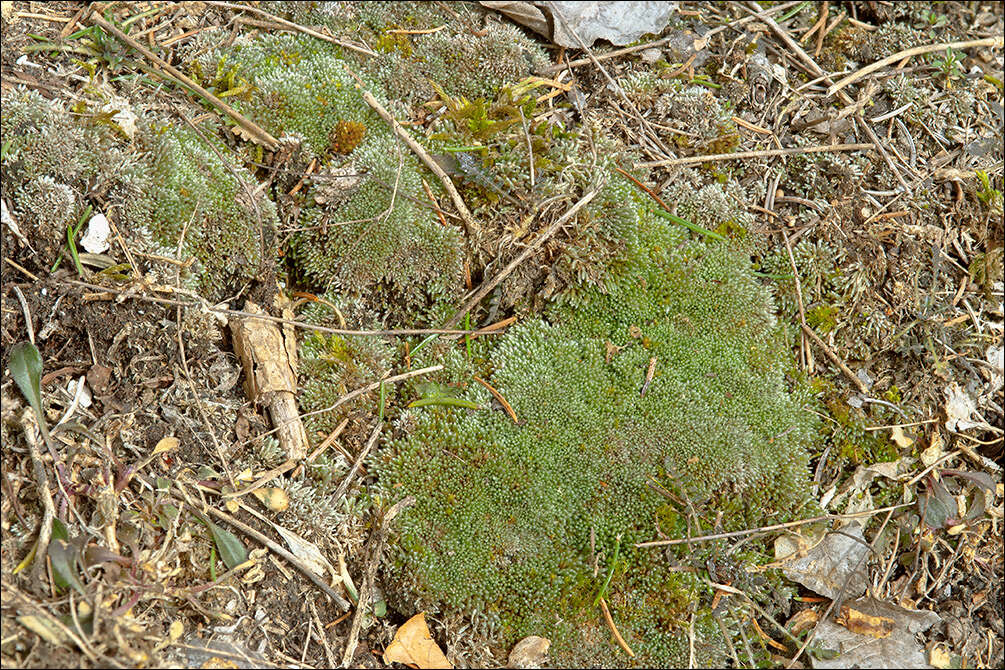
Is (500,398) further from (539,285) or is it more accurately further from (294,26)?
(294,26)

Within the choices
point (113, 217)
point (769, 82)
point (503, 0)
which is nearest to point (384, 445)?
point (113, 217)

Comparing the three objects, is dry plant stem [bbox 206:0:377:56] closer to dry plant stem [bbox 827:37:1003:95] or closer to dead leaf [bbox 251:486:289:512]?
dead leaf [bbox 251:486:289:512]

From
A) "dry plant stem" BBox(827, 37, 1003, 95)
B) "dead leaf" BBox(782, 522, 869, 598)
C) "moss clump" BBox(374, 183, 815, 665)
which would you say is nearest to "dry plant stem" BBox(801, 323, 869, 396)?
"moss clump" BBox(374, 183, 815, 665)

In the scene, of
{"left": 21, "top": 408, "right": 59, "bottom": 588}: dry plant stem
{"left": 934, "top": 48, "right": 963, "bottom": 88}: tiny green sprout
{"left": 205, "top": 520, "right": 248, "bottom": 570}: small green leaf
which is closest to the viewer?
{"left": 21, "top": 408, "right": 59, "bottom": 588}: dry plant stem

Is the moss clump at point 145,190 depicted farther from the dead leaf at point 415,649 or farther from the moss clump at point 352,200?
the dead leaf at point 415,649

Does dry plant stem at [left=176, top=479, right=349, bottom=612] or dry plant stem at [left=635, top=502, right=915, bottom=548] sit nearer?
dry plant stem at [left=176, top=479, right=349, bottom=612]

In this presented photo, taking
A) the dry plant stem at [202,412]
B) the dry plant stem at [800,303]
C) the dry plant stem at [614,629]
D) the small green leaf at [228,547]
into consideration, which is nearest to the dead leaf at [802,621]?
the dry plant stem at [614,629]

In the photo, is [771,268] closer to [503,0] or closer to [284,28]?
[503,0]
